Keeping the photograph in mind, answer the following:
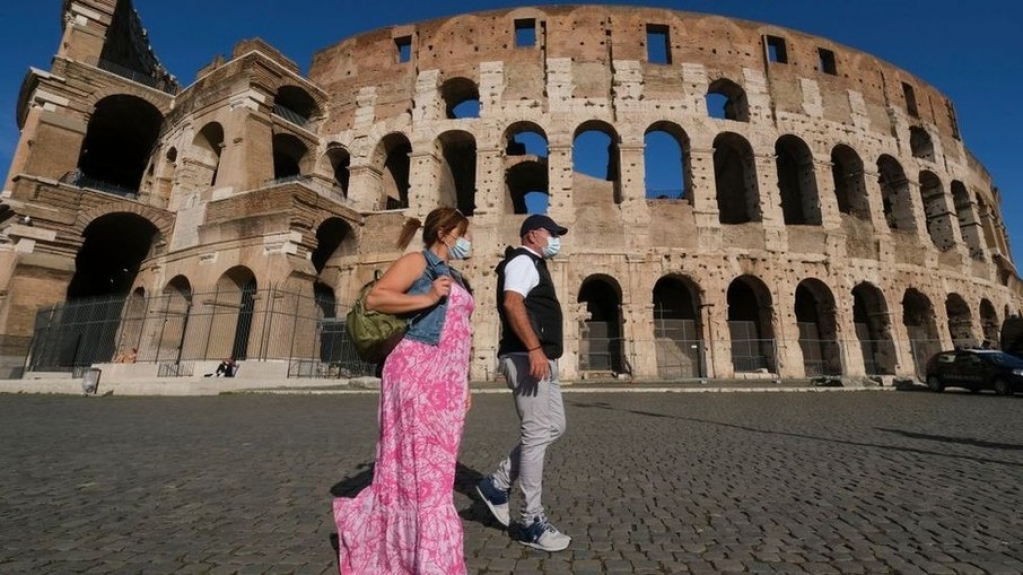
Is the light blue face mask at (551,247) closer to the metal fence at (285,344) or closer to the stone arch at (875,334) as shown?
the metal fence at (285,344)

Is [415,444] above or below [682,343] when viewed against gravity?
below

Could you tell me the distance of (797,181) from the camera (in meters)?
18.9

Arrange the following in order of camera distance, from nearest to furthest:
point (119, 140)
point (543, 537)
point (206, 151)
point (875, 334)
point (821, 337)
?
point (543, 537) → point (821, 337) → point (875, 334) → point (206, 151) → point (119, 140)

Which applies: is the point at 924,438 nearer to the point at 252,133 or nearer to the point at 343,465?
the point at 343,465

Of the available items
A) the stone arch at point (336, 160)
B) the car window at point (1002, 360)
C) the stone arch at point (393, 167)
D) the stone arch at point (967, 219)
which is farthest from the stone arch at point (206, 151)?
the stone arch at point (967, 219)

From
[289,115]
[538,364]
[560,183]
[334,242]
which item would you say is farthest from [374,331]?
[289,115]

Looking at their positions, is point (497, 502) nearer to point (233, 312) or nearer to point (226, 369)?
point (226, 369)

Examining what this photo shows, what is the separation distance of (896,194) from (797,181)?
4096 millimetres

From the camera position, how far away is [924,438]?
474 cm

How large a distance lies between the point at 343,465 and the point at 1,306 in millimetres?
17182

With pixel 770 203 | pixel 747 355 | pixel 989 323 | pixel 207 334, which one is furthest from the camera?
pixel 989 323

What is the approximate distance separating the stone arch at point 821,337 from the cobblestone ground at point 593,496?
11271mm

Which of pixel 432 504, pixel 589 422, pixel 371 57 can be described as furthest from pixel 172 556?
pixel 371 57

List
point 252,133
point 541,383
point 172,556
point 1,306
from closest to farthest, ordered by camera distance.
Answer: point 172,556
point 541,383
point 1,306
point 252,133
